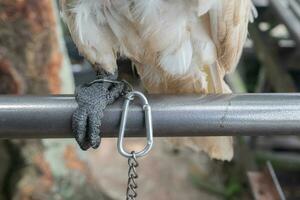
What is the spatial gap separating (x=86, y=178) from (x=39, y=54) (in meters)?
0.42

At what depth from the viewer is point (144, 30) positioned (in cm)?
98

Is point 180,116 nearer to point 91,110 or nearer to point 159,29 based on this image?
point 91,110

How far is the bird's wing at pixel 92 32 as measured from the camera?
97cm

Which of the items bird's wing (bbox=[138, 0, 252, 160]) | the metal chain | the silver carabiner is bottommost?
bird's wing (bbox=[138, 0, 252, 160])

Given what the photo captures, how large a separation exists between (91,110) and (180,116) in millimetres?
149

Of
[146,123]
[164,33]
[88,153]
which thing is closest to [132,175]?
[146,123]

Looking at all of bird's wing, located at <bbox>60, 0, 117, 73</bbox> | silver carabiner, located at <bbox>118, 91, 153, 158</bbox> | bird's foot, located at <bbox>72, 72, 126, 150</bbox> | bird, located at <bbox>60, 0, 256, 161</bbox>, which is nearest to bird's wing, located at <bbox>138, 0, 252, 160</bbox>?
bird, located at <bbox>60, 0, 256, 161</bbox>

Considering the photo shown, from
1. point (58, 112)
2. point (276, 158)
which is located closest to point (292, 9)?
point (276, 158)

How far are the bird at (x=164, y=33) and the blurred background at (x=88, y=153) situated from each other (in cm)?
18

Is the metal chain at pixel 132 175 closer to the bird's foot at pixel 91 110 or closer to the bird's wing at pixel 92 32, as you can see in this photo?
the bird's foot at pixel 91 110

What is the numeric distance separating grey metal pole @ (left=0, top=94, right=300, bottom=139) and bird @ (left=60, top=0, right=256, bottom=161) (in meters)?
0.31

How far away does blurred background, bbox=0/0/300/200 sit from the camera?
1.50 meters

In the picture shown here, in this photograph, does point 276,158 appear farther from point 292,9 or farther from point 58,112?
point 58,112

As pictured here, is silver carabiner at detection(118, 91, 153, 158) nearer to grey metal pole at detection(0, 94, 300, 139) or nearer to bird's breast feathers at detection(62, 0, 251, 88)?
grey metal pole at detection(0, 94, 300, 139)
